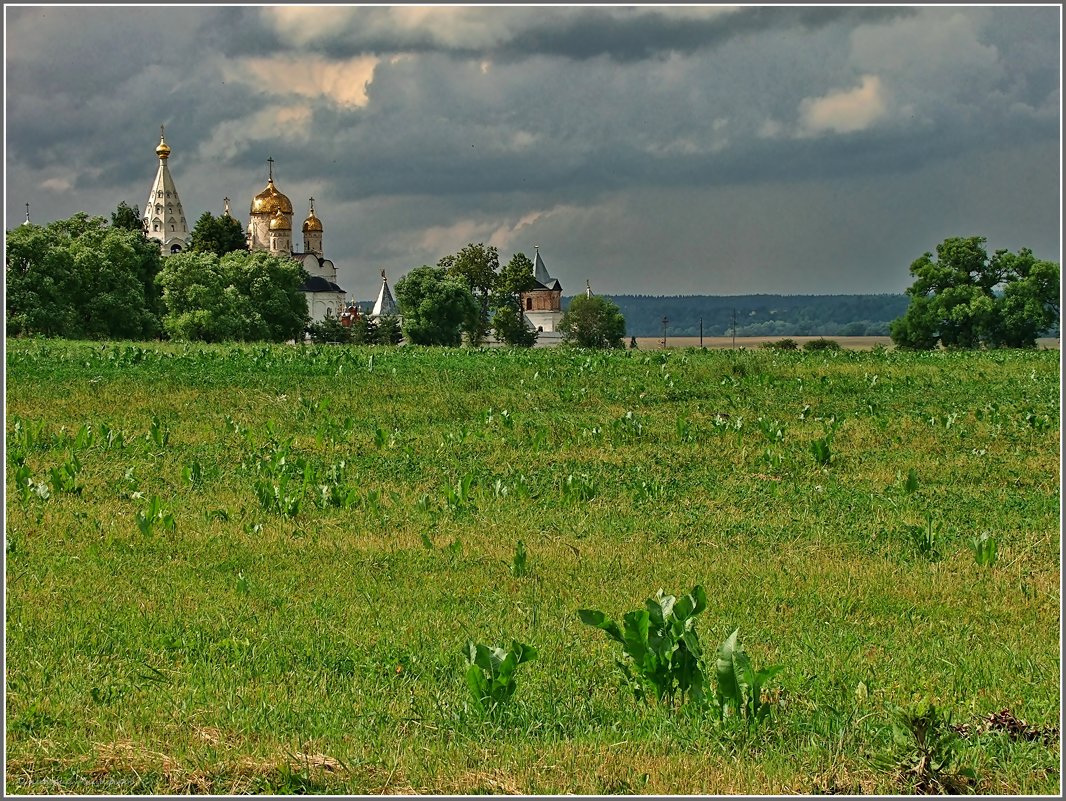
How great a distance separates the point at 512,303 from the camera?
415ft

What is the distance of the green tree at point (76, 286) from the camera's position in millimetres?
64250

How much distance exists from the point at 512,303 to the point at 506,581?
117210 mm

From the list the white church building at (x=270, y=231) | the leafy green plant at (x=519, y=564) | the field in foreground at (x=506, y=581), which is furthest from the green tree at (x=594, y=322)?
the leafy green plant at (x=519, y=564)

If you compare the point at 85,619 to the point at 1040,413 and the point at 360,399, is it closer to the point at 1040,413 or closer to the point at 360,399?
the point at 360,399

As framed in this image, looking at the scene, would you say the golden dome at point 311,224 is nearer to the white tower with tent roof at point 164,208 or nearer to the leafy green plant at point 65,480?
the white tower with tent roof at point 164,208

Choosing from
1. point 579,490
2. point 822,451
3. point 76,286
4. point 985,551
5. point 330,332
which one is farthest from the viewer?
point 330,332

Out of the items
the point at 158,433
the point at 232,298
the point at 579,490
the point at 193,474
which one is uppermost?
the point at 232,298

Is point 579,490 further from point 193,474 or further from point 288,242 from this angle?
point 288,242

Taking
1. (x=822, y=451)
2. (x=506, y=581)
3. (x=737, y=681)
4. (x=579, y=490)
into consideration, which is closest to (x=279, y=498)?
(x=579, y=490)

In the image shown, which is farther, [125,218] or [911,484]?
[125,218]

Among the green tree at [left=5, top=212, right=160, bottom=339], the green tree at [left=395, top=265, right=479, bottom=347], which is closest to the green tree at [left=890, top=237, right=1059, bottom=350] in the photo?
the green tree at [left=395, top=265, right=479, bottom=347]

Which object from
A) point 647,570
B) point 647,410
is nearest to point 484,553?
point 647,570

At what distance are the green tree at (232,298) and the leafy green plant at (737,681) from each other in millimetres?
74145

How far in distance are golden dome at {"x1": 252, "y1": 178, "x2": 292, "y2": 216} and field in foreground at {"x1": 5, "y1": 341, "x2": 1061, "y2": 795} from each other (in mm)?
130419
